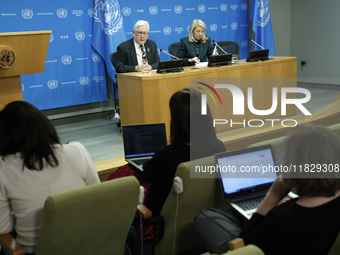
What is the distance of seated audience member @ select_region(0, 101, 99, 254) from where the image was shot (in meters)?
1.95

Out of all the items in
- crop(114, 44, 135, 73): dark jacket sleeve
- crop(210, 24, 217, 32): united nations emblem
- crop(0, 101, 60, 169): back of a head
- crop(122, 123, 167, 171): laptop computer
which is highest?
crop(210, 24, 217, 32): united nations emblem

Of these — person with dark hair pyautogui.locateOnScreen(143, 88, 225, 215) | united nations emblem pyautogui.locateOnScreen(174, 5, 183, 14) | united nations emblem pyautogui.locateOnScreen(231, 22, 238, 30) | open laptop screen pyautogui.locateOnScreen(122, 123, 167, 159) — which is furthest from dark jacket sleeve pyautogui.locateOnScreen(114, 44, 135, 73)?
united nations emblem pyautogui.locateOnScreen(231, 22, 238, 30)

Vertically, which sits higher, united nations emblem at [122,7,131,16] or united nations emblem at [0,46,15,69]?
united nations emblem at [122,7,131,16]

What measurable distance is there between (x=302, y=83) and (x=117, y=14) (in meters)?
4.57

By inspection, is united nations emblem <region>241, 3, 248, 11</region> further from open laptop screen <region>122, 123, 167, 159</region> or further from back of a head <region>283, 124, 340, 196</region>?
back of a head <region>283, 124, 340, 196</region>

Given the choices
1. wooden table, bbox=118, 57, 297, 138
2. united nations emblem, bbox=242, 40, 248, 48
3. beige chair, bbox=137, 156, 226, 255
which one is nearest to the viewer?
beige chair, bbox=137, 156, 226, 255

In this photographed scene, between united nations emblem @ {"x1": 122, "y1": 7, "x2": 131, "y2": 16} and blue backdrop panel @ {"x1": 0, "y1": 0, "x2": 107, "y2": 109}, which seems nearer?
blue backdrop panel @ {"x1": 0, "y1": 0, "x2": 107, "y2": 109}

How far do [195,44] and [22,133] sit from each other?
13.8ft

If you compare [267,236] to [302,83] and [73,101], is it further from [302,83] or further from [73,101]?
[302,83]

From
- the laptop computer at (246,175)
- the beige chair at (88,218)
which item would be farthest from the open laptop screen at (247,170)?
the beige chair at (88,218)

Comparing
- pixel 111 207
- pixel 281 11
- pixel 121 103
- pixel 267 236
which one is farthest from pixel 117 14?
pixel 267 236

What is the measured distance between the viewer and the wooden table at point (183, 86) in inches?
181

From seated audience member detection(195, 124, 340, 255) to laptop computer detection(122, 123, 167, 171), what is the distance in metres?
1.51

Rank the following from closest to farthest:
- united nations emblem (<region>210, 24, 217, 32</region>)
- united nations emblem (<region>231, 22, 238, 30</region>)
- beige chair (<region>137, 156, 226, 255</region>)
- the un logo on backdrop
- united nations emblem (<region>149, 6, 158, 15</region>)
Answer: beige chair (<region>137, 156, 226, 255</region>) < the un logo on backdrop < united nations emblem (<region>149, 6, 158, 15</region>) < united nations emblem (<region>210, 24, 217, 32</region>) < united nations emblem (<region>231, 22, 238, 30</region>)
